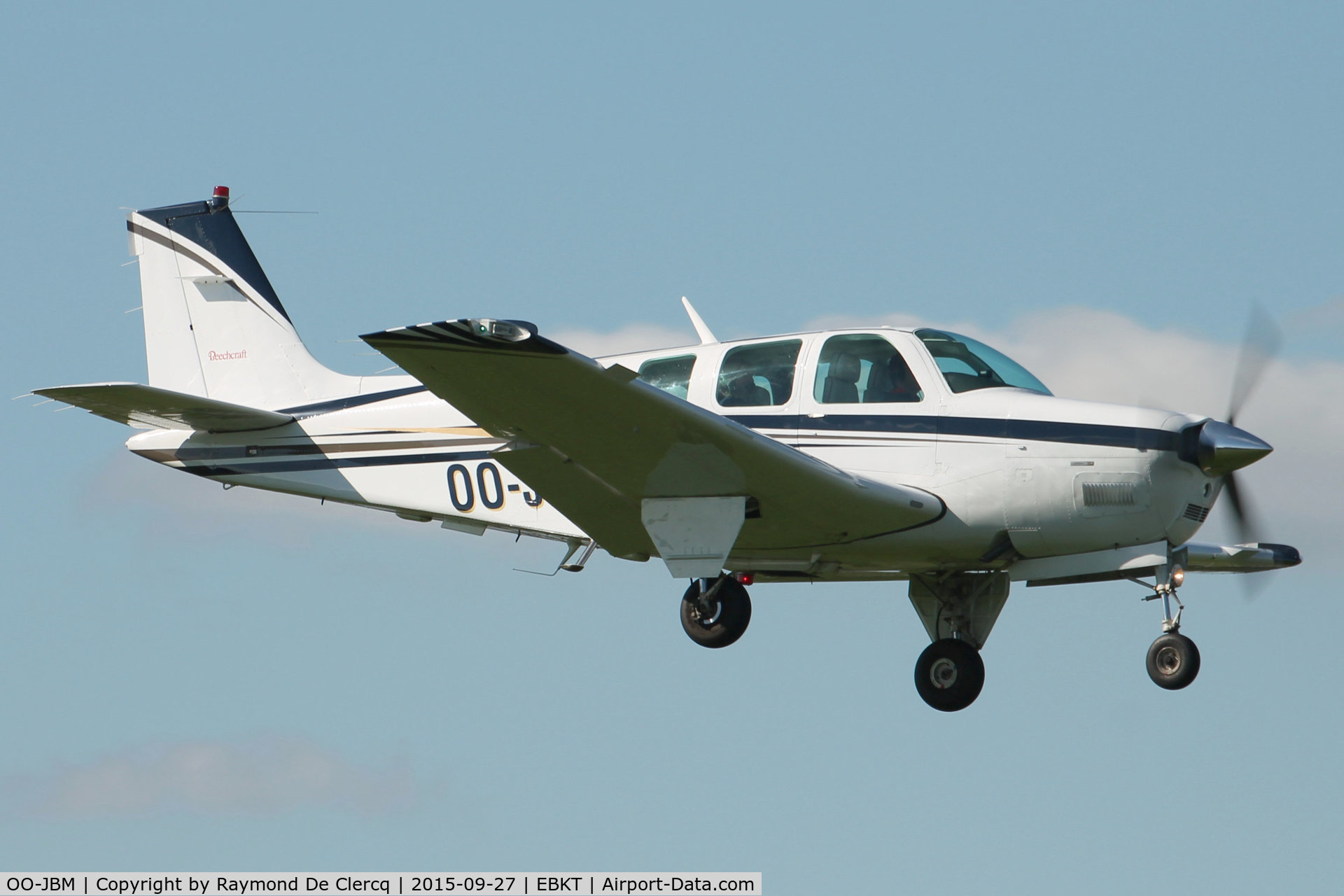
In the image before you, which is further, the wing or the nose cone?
the nose cone

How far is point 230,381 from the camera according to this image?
15.9 meters

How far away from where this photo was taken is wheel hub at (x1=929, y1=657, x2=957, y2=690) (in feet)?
45.8

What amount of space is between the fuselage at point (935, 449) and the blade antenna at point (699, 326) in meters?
0.51

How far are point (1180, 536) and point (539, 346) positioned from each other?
540 cm

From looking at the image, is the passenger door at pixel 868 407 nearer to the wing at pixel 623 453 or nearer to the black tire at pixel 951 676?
the wing at pixel 623 453

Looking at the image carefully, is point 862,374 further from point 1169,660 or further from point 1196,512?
point 1169,660

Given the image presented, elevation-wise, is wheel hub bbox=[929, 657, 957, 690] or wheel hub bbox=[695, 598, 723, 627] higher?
wheel hub bbox=[695, 598, 723, 627]

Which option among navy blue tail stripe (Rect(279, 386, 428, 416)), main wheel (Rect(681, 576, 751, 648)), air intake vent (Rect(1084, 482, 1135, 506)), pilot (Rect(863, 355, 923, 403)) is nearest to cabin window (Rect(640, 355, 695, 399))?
pilot (Rect(863, 355, 923, 403))

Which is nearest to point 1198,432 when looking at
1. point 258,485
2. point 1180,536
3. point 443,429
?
point 1180,536

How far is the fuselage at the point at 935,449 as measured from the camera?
1220cm

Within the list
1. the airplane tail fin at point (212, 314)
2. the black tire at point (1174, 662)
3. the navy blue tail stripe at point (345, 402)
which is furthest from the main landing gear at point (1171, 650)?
the airplane tail fin at point (212, 314)

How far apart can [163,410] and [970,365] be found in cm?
700

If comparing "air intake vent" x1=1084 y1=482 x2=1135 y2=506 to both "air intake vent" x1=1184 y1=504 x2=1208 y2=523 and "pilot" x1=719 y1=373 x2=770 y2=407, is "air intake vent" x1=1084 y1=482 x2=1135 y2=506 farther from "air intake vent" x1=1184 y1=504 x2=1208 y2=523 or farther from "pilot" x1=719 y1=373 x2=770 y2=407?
"pilot" x1=719 y1=373 x2=770 y2=407

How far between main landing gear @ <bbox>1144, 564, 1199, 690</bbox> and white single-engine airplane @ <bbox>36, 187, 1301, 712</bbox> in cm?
2
